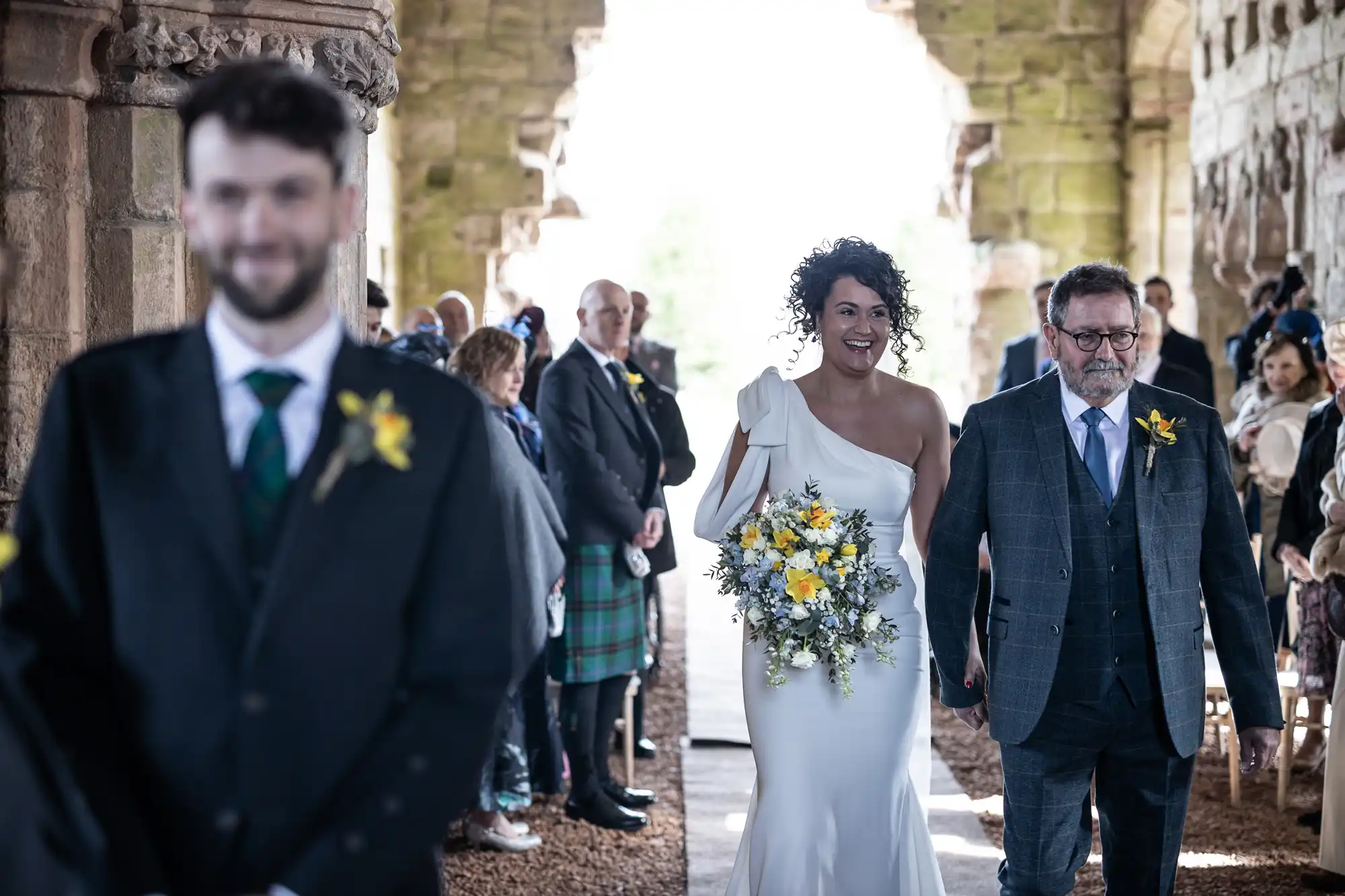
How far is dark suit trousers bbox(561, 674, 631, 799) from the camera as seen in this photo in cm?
600

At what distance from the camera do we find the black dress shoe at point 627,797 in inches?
245

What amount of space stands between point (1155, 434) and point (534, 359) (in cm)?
423

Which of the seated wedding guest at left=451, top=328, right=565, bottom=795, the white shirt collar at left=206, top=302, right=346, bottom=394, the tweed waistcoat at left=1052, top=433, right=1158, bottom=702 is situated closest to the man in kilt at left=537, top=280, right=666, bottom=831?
the seated wedding guest at left=451, top=328, right=565, bottom=795

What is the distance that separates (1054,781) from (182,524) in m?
2.48

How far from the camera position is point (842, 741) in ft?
14.2

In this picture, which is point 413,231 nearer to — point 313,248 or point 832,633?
point 832,633

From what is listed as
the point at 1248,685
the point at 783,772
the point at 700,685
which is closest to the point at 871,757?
the point at 783,772

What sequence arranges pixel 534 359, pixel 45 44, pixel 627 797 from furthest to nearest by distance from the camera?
pixel 534 359 → pixel 627 797 → pixel 45 44

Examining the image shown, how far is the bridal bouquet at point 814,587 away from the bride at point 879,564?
2.9 inches

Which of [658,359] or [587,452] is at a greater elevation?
[658,359]

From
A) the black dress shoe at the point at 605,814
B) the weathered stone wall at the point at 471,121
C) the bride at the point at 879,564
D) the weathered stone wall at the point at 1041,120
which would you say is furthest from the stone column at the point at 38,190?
the weathered stone wall at the point at 1041,120

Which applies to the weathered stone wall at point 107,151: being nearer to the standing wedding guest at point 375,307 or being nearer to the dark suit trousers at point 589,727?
the dark suit trousers at point 589,727

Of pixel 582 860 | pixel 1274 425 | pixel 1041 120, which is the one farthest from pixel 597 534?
pixel 1041 120

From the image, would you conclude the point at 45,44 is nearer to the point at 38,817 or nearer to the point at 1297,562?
the point at 38,817
